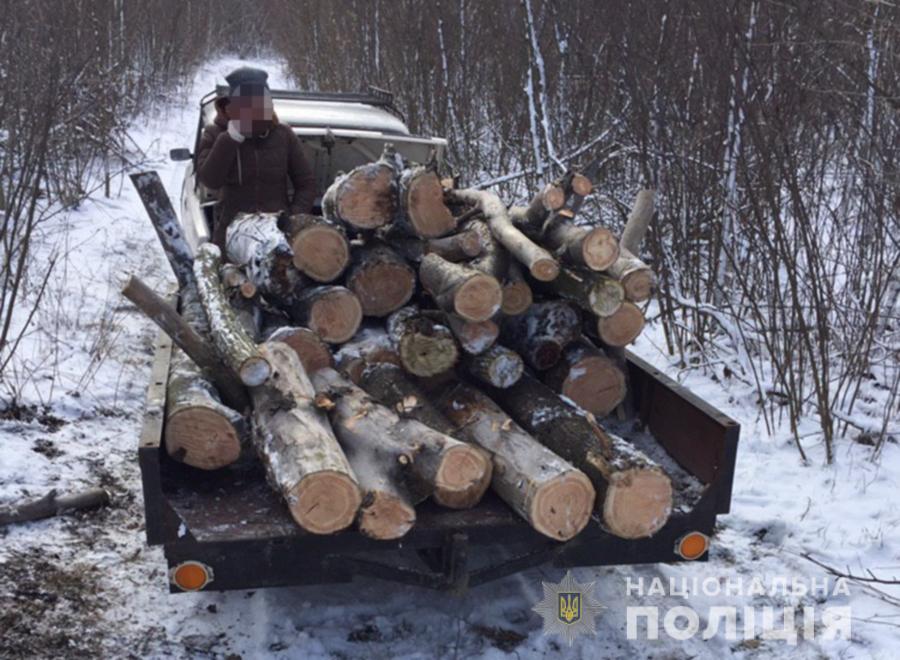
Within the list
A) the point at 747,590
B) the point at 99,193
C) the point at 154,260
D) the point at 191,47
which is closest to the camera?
the point at 747,590

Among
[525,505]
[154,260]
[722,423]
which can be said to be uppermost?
[154,260]

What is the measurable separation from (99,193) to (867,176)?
9152mm

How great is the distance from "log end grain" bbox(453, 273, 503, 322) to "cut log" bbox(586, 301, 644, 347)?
1.87ft

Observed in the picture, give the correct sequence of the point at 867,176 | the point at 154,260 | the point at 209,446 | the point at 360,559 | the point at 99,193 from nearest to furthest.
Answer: the point at 360,559, the point at 209,446, the point at 867,176, the point at 154,260, the point at 99,193

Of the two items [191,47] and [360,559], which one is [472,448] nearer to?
[360,559]

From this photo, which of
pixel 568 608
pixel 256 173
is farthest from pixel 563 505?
pixel 256 173

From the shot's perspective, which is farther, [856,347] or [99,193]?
[99,193]

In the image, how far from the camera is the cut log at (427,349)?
12.0 feet

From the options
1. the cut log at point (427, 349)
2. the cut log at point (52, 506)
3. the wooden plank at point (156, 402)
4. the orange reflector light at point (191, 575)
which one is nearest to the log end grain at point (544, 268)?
the cut log at point (427, 349)

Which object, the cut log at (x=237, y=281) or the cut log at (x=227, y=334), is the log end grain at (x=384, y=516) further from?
the cut log at (x=237, y=281)

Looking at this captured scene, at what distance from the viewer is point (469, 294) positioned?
11.6 ft

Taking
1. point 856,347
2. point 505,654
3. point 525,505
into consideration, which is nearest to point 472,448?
point 525,505

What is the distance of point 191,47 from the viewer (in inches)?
983

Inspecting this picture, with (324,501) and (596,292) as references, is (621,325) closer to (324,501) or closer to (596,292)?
(596,292)
